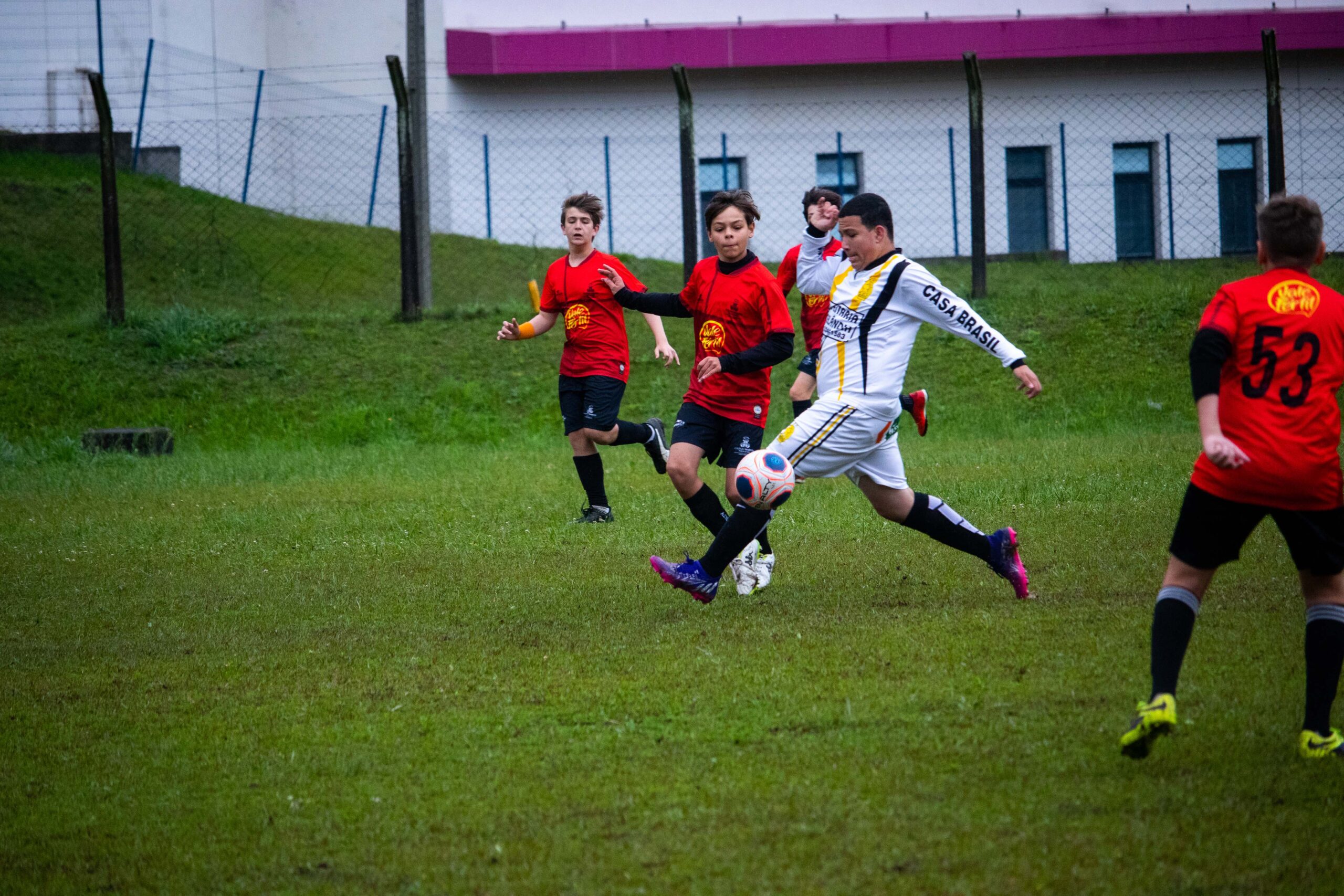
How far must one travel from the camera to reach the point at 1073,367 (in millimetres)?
14078

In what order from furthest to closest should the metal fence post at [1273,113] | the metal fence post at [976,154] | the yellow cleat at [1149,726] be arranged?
the metal fence post at [976,154]
the metal fence post at [1273,113]
the yellow cleat at [1149,726]

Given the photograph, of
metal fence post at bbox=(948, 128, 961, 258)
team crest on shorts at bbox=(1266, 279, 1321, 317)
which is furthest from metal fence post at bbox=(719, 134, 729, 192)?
team crest on shorts at bbox=(1266, 279, 1321, 317)

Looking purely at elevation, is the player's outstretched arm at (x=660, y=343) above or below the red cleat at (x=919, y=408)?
above

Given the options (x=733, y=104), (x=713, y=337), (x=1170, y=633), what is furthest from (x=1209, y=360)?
(x=733, y=104)

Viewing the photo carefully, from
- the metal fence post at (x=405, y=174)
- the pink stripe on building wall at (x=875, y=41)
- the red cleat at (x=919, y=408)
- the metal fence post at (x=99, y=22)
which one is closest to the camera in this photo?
the red cleat at (x=919, y=408)

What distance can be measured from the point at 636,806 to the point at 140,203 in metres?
19.6

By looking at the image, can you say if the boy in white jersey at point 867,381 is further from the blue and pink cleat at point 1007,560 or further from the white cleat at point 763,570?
the white cleat at point 763,570

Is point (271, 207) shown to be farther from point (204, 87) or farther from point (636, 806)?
point (636, 806)

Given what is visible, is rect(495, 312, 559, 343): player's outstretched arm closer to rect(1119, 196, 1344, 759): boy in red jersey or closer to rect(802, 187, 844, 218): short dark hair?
rect(802, 187, 844, 218): short dark hair

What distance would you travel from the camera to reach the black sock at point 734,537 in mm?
5695

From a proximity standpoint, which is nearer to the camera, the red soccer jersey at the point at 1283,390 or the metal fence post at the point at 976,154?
the red soccer jersey at the point at 1283,390

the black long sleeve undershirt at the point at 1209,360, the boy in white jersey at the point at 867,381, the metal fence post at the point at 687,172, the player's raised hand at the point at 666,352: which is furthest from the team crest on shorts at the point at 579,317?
the black long sleeve undershirt at the point at 1209,360

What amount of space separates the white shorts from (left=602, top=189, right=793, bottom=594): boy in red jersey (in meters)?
0.83

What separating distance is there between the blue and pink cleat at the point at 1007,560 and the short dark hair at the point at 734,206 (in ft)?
6.24
